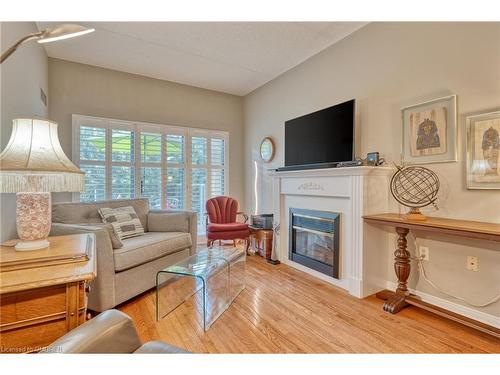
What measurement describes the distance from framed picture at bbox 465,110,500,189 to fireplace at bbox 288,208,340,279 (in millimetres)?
1125

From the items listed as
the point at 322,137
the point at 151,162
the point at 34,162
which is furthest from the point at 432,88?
the point at 151,162

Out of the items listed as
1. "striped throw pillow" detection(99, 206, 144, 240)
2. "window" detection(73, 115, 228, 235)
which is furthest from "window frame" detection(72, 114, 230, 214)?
"striped throw pillow" detection(99, 206, 144, 240)

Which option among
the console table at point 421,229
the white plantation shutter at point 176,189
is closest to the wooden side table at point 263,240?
the white plantation shutter at point 176,189

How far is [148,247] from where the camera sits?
2.43m

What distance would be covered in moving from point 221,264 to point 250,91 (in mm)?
Answer: 3353

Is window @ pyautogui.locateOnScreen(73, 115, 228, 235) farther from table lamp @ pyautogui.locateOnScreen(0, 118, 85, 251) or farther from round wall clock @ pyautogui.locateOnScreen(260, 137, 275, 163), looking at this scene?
table lamp @ pyautogui.locateOnScreen(0, 118, 85, 251)

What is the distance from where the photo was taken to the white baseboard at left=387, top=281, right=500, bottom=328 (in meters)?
1.86

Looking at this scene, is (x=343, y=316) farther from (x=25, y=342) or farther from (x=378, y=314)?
(x=25, y=342)

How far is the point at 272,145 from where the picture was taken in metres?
4.09

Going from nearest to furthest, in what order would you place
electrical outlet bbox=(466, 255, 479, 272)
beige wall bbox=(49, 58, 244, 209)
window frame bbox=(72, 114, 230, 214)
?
1. electrical outlet bbox=(466, 255, 479, 272)
2. beige wall bbox=(49, 58, 244, 209)
3. window frame bbox=(72, 114, 230, 214)

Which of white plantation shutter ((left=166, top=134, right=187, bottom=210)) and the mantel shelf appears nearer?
the mantel shelf

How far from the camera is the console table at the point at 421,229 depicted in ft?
5.45

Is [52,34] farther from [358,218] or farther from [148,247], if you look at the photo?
[358,218]

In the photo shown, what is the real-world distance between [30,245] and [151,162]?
273cm
